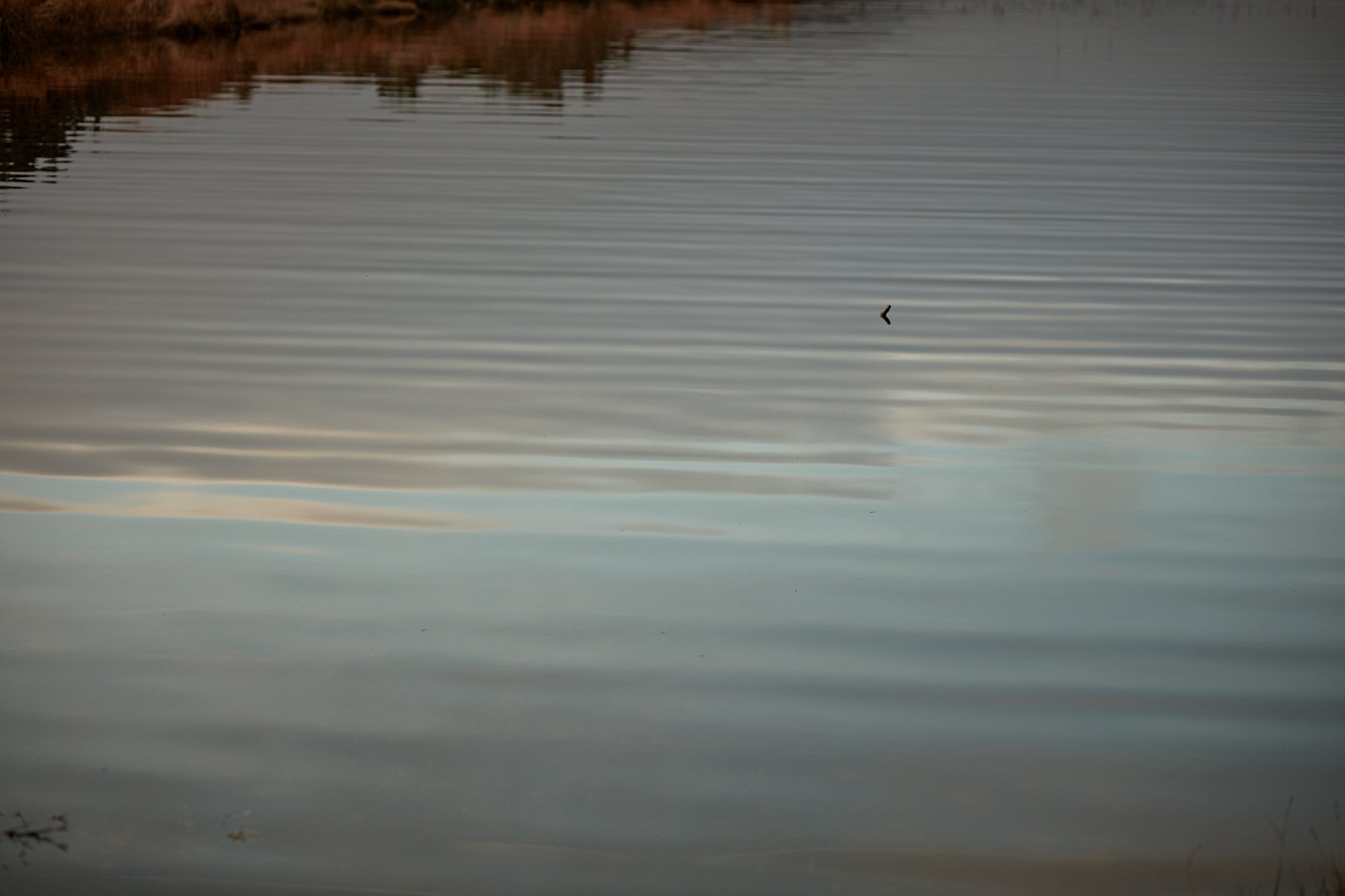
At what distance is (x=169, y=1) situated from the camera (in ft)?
84.9

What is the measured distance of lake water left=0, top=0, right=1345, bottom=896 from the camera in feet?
9.80

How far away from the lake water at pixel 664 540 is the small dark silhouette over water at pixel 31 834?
0.03 meters

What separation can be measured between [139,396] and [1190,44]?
87.5 feet

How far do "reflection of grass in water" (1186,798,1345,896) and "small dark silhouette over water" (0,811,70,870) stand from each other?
177 cm

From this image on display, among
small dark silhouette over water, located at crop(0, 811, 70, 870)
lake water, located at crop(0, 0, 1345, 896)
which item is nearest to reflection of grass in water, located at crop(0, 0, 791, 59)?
lake water, located at crop(0, 0, 1345, 896)

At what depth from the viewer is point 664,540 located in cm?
450

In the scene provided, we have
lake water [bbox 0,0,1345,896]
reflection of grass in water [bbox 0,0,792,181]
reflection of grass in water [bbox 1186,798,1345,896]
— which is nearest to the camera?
reflection of grass in water [bbox 1186,798,1345,896]

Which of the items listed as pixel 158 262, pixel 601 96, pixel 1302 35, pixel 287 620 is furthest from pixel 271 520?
pixel 1302 35

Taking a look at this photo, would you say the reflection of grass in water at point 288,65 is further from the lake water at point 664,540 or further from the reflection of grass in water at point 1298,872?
the reflection of grass in water at point 1298,872

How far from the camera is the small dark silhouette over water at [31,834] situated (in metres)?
2.81

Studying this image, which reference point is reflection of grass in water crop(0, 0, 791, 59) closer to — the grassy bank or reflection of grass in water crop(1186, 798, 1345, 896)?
the grassy bank

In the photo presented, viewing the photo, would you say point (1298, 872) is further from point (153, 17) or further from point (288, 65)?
point (153, 17)

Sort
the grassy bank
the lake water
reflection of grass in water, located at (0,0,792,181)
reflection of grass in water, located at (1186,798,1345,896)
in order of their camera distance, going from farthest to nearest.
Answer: the grassy bank
reflection of grass in water, located at (0,0,792,181)
the lake water
reflection of grass in water, located at (1186,798,1345,896)

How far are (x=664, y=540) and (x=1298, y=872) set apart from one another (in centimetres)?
197
